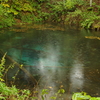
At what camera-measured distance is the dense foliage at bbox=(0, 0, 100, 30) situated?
18.1m

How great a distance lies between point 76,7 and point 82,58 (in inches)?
618

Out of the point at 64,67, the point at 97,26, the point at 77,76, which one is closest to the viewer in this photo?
the point at 77,76

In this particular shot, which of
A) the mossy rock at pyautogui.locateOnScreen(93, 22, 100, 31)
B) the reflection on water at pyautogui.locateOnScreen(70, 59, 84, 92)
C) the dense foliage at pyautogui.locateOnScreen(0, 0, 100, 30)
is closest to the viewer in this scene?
the reflection on water at pyautogui.locateOnScreen(70, 59, 84, 92)

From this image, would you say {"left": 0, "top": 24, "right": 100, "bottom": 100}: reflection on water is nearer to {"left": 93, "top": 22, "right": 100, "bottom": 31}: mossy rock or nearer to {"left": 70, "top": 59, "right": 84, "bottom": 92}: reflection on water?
{"left": 70, "top": 59, "right": 84, "bottom": 92}: reflection on water

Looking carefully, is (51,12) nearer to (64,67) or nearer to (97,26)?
(97,26)

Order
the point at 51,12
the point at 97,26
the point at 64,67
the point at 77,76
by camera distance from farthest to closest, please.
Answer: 1. the point at 51,12
2. the point at 97,26
3. the point at 64,67
4. the point at 77,76

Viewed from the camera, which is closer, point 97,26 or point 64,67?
point 64,67

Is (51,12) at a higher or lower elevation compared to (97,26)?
higher

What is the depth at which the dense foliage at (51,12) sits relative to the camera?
18103 millimetres

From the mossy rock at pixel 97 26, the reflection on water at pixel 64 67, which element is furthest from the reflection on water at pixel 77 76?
the mossy rock at pixel 97 26

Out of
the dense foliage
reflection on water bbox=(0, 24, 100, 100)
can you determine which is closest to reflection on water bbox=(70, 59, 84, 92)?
reflection on water bbox=(0, 24, 100, 100)

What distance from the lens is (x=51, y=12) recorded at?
23.0m

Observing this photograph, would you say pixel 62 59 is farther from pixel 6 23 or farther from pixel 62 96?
pixel 6 23

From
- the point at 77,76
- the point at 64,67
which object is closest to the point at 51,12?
the point at 64,67
